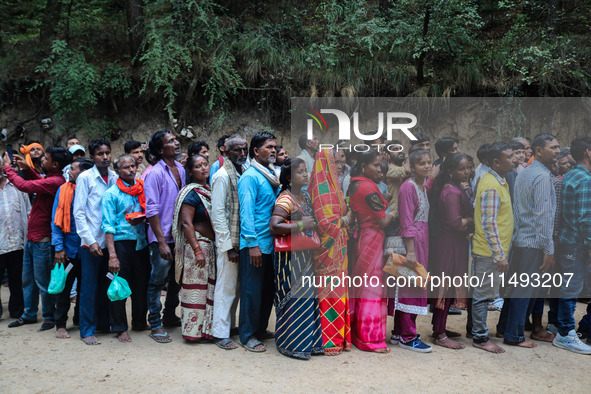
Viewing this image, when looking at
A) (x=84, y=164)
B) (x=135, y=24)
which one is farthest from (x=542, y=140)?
(x=135, y=24)

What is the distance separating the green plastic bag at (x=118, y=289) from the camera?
167 inches

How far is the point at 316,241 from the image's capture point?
4.06 meters

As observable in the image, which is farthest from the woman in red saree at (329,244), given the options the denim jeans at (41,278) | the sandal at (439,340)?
the denim jeans at (41,278)

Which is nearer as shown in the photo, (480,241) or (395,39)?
(480,241)

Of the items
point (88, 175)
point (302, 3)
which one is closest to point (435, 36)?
point (302, 3)

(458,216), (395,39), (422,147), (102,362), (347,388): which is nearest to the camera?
(347,388)

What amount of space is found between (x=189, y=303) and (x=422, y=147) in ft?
8.99

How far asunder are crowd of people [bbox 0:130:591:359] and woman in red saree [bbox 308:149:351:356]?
0.01 metres

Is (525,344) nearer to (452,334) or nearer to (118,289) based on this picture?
(452,334)

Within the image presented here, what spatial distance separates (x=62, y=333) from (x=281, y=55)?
648 cm

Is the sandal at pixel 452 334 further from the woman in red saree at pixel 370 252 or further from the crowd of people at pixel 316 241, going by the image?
the woman in red saree at pixel 370 252

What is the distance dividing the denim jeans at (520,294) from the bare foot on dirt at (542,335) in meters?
0.34

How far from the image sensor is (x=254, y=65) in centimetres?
900

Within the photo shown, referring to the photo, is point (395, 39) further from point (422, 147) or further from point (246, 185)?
point (246, 185)
